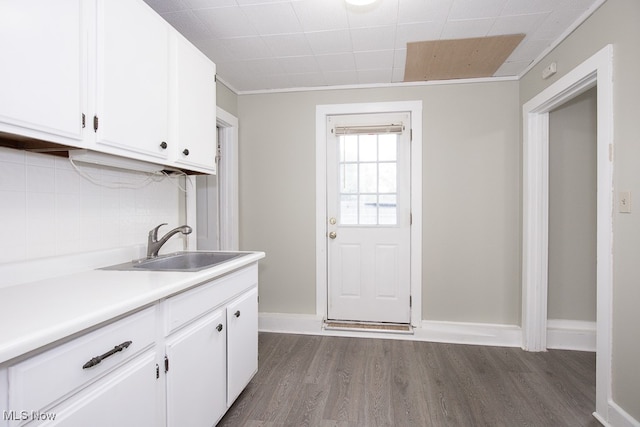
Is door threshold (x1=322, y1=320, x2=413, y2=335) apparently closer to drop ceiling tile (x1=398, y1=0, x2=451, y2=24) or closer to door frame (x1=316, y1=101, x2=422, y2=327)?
door frame (x1=316, y1=101, x2=422, y2=327)

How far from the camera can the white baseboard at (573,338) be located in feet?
8.35

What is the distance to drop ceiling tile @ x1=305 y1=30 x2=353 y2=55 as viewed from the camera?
2.08 meters

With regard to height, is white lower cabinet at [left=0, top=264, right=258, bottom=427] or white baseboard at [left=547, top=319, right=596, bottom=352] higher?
white lower cabinet at [left=0, top=264, right=258, bottom=427]

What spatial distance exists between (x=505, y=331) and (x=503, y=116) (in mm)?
1911

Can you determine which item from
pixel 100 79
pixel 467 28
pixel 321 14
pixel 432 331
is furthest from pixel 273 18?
pixel 432 331

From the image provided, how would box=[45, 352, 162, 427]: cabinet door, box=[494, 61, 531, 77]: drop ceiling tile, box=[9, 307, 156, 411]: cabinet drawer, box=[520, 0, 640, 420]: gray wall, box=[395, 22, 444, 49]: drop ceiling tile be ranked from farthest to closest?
box=[494, 61, 531, 77]: drop ceiling tile, box=[395, 22, 444, 49]: drop ceiling tile, box=[520, 0, 640, 420]: gray wall, box=[45, 352, 162, 427]: cabinet door, box=[9, 307, 156, 411]: cabinet drawer

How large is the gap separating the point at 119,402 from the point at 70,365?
0.81ft

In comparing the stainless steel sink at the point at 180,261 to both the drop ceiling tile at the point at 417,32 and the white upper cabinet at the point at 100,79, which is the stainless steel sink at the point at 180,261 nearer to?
the white upper cabinet at the point at 100,79

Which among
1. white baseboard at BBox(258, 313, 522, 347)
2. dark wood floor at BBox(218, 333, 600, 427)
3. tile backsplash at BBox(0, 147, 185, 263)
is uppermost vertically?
tile backsplash at BBox(0, 147, 185, 263)

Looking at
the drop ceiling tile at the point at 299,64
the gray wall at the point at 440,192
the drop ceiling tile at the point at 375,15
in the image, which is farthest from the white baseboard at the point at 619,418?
the drop ceiling tile at the point at 299,64

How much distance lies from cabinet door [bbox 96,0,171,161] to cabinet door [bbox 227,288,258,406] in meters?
0.93

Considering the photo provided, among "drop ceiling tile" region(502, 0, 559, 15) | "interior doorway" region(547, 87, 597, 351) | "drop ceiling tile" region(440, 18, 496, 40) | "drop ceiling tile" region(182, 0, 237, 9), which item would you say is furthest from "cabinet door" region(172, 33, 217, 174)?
"interior doorway" region(547, 87, 597, 351)

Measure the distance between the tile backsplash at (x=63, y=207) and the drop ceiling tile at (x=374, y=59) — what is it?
1791 mm

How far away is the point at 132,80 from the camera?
4.44 feet
